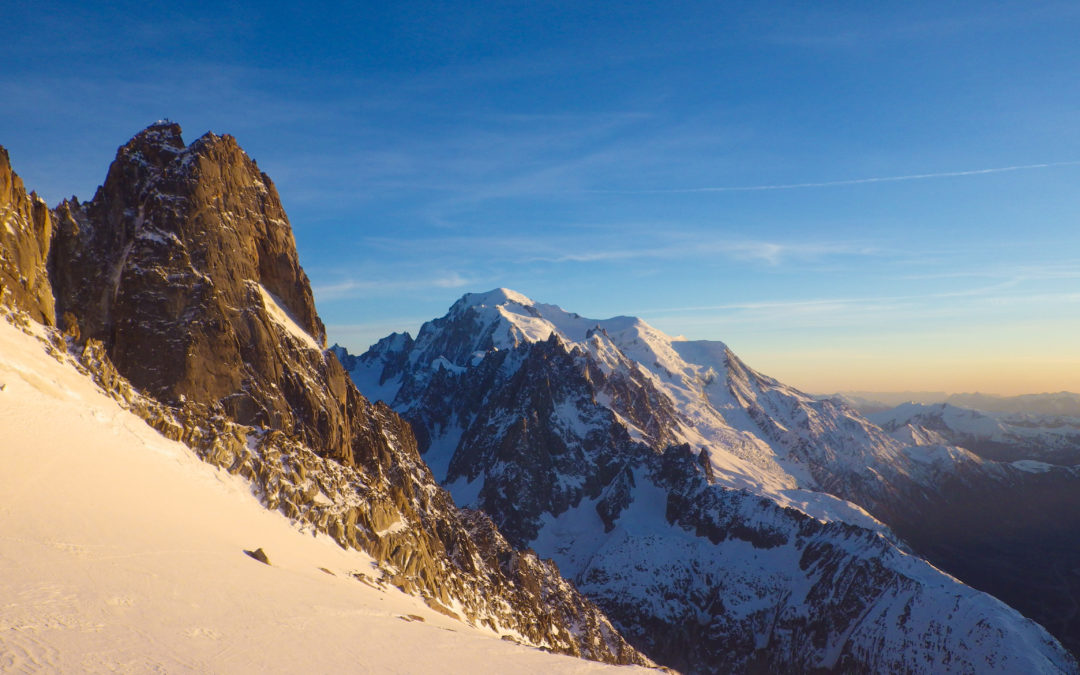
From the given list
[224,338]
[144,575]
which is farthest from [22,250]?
[144,575]

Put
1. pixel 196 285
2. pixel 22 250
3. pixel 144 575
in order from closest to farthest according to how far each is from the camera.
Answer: pixel 144 575 < pixel 22 250 < pixel 196 285

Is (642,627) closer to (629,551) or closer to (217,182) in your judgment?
(629,551)

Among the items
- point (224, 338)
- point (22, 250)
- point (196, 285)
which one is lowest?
point (224, 338)

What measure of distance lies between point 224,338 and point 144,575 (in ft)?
124

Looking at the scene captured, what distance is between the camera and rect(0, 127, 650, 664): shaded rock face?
58469mm

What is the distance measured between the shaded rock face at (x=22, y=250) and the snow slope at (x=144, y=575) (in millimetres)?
5088

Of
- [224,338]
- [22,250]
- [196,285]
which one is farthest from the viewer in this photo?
[224,338]

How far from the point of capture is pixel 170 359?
60000mm

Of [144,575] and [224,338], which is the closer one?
[144,575]

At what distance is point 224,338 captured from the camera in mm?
63344

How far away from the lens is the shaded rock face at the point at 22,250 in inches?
1965

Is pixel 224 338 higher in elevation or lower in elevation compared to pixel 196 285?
lower

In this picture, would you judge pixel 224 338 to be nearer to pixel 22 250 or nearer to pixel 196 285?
pixel 196 285

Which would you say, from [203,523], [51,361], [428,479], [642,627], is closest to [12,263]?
[51,361]
